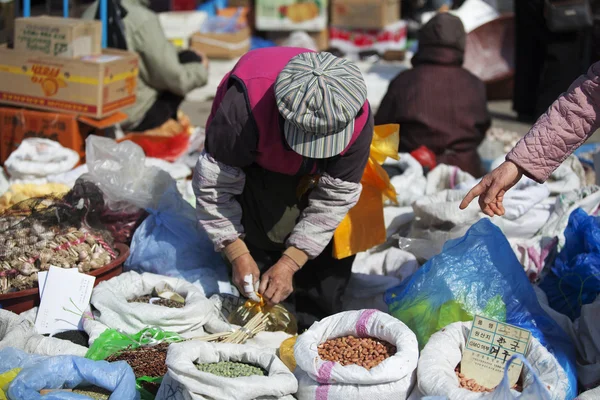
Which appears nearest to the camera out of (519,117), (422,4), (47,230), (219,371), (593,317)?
(219,371)

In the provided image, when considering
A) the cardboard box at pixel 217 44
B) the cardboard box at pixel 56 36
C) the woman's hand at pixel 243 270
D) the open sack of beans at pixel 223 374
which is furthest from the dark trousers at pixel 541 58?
the open sack of beans at pixel 223 374

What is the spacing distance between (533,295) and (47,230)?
1748 mm

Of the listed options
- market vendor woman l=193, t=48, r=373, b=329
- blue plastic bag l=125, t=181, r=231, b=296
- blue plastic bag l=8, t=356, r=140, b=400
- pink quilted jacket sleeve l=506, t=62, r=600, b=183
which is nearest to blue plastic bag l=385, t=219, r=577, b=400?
market vendor woman l=193, t=48, r=373, b=329

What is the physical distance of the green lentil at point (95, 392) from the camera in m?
2.03

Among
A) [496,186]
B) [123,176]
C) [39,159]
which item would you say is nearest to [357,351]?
[496,186]

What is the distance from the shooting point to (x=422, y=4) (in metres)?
9.01

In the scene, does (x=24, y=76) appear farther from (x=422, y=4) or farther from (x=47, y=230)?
(x=422, y=4)

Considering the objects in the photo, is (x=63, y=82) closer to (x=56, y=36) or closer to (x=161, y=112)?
(x=56, y=36)

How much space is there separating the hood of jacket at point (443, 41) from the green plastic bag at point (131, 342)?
226cm

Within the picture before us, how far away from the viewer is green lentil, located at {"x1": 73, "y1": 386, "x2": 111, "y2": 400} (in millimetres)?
2031

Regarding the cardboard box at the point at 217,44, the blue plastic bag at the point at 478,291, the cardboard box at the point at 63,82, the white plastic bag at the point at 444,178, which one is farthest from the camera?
the cardboard box at the point at 217,44

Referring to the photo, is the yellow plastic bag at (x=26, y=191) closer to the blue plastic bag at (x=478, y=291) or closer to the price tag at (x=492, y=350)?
the blue plastic bag at (x=478, y=291)

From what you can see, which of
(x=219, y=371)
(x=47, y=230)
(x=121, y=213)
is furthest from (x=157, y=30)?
(x=219, y=371)

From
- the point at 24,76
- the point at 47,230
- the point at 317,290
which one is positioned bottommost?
the point at 317,290
